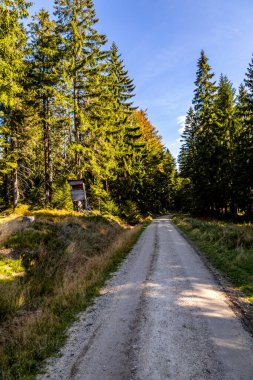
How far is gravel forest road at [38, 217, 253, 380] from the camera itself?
14.0 feet

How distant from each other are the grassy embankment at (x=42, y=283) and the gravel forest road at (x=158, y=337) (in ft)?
1.54

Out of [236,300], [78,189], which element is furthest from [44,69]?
[236,300]

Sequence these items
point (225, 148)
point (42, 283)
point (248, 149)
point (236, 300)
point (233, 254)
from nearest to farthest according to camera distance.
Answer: point (236, 300), point (42, 283), point (233, 254), point (248, 149), point (225, 148)

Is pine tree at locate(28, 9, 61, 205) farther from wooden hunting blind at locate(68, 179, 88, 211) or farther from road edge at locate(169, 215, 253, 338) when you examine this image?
road edge at locate(169, 215, 253, 338)

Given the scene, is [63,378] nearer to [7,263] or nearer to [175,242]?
[7,263]

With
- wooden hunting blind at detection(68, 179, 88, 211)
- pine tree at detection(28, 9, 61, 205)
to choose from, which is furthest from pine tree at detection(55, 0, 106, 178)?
wooden hunting blind at detection(68, 179, 88, 211)

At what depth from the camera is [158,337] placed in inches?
206

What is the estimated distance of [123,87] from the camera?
37125mm

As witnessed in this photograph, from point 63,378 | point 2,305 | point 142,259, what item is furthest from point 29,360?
point 142,259

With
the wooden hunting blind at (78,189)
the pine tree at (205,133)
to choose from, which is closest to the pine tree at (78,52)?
the wooden hunting blind at (78,189)

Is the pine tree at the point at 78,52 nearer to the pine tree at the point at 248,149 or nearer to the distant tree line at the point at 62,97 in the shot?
the distant tree line at the point at 62,97

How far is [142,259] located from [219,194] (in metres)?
24.3

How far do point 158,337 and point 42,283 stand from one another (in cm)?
445

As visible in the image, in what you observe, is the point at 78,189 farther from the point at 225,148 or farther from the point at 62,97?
the point at 225,148
